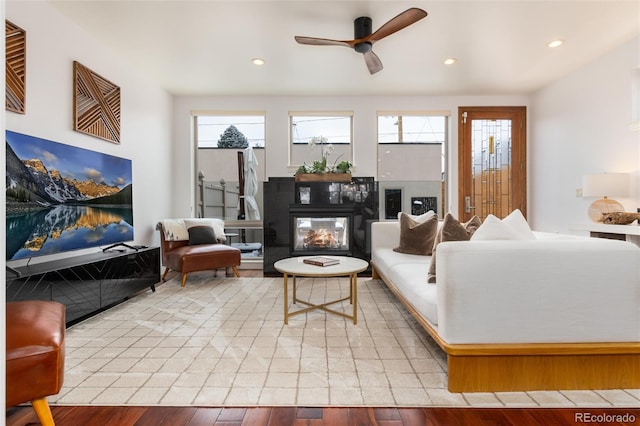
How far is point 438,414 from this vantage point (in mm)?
1380

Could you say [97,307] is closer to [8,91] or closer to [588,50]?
[8,91]

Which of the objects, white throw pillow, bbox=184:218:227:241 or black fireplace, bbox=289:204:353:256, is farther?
black fireplace, bbox=289:204:353:256

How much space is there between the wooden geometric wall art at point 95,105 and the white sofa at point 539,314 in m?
3.33

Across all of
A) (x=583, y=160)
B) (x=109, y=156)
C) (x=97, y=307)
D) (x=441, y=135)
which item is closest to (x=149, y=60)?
(x=109, y=156)

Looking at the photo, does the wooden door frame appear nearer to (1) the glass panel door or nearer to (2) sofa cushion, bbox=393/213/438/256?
(1) the glass panel door

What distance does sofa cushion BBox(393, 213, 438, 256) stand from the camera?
3262 mm

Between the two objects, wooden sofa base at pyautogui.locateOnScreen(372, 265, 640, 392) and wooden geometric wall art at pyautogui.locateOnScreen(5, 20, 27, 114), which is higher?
wooden geometric wall art at pyautogui.locateOnScreen(5, 20, 27, 114)

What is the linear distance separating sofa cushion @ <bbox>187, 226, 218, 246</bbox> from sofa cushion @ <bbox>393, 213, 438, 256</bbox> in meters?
2.45

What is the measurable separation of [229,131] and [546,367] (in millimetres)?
4829

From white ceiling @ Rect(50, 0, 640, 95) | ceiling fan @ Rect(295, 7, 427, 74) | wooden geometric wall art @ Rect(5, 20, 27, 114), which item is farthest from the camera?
white ceiling @ Rect(50, 0, 640, 95)

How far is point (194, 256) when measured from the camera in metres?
3.71

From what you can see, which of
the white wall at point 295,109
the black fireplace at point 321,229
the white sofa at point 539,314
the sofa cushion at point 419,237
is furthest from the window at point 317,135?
the white sofa at point 539,314

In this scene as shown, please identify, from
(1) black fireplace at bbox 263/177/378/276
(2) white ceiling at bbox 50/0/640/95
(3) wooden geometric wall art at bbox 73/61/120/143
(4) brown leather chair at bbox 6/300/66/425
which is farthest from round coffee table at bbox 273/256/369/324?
(3) wooden geometric wall art at bbox 73/61/120/143

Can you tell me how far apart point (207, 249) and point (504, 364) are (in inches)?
129
